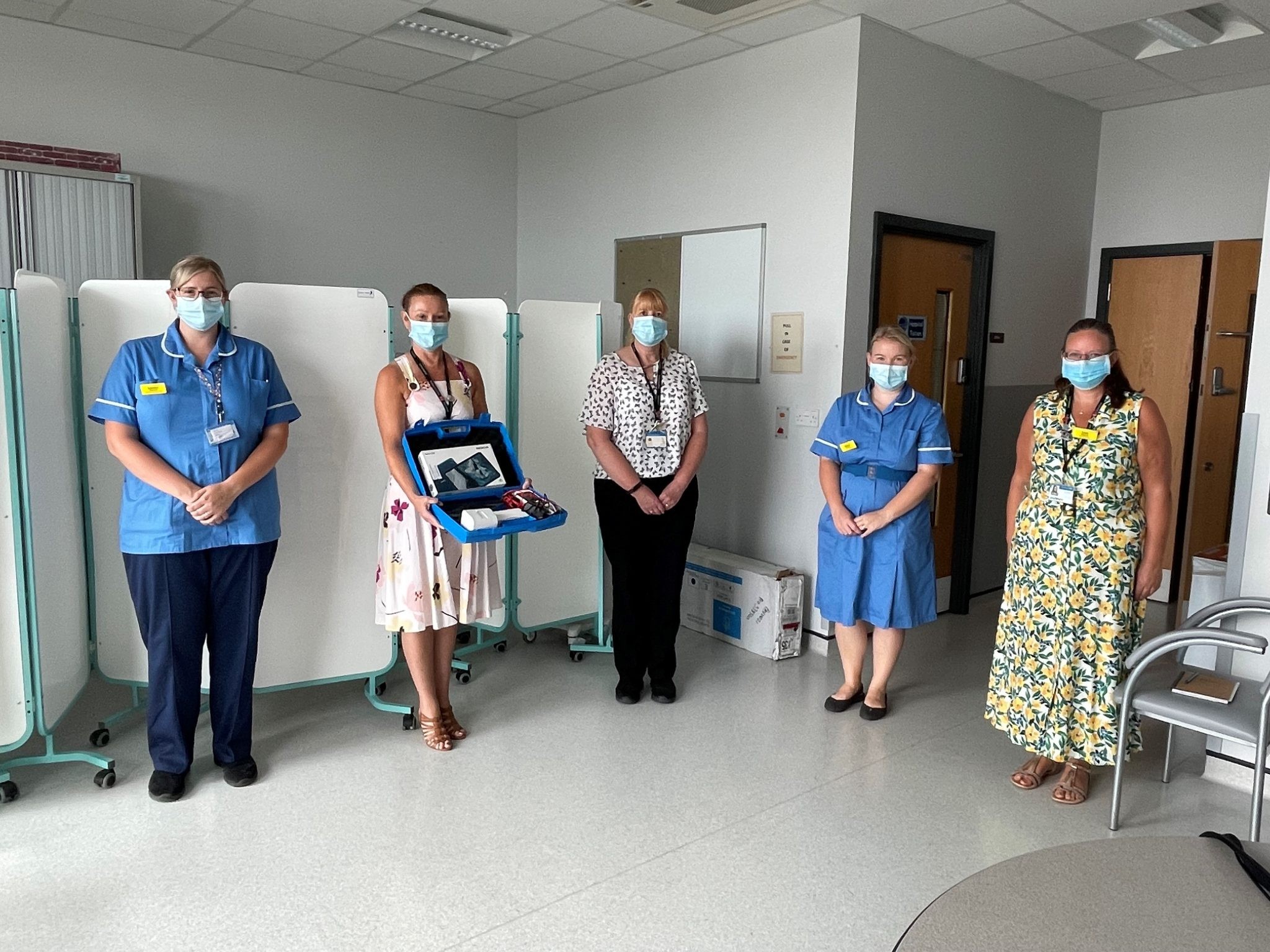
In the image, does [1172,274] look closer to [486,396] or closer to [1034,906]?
[486,396]

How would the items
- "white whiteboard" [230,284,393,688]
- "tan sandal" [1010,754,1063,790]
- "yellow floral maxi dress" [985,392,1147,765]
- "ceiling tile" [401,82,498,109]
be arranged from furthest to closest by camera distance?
"ceiling tile" [401,82,498,109], "white whiteboard" [230,284,393,688], "tan sandal" [1010,754,1063,790], "yellow floral maxi dress" [985,392,1147,765]

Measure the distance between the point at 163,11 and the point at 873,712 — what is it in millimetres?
4419

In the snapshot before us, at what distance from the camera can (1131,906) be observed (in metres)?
1.20

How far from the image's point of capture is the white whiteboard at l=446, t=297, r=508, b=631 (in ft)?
12.7

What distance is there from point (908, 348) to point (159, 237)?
3911 millimetres

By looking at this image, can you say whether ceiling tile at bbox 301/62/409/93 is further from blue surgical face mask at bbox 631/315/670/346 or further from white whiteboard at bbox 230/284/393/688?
blue surgical face mask at bbox 631/315/670/346

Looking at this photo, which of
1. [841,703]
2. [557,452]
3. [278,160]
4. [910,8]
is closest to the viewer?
[841,703]

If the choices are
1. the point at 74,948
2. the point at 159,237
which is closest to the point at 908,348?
the point at 74,948

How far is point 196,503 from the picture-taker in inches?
112

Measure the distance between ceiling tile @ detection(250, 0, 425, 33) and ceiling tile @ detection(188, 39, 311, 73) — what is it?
64 centimetres

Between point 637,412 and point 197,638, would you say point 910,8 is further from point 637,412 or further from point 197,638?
point 197,638

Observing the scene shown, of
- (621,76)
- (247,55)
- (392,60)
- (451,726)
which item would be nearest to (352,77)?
(392,60)

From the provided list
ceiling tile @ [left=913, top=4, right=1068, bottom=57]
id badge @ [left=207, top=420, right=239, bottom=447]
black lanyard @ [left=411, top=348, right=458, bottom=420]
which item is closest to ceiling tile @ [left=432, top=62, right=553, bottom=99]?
ceiling tile @ [left=913, top=4, right=1068, bottom=57]

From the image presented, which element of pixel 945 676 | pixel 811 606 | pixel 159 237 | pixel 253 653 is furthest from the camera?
pixel 159 237
